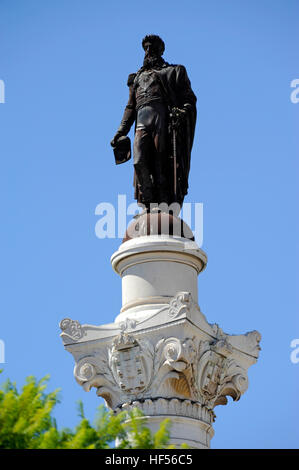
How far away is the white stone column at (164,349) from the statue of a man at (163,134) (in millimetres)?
1674

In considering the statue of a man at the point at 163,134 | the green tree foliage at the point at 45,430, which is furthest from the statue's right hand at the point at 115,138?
the green tree foliage at the point at 45,430

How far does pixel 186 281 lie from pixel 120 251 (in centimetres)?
146

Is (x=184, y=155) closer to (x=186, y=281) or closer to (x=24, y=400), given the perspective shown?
(x=186, y=281)

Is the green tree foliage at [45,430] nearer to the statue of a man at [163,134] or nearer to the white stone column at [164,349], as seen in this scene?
the white stone column at [164,349]

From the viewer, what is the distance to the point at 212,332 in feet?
80.0

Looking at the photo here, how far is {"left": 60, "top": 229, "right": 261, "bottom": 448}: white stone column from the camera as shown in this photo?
77.6ft

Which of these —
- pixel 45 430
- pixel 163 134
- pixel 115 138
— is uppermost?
pixel 115 138

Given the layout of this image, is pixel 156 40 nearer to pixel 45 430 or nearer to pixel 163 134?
pixel 163 134

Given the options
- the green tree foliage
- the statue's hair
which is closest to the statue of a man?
the statue's hair

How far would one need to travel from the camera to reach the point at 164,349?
77.7 feet

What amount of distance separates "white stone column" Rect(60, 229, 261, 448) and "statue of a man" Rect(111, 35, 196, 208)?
65.9 inches

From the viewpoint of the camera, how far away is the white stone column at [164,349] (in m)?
23.7

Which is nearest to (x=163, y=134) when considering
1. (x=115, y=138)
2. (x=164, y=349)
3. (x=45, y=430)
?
(x=115, y=138)

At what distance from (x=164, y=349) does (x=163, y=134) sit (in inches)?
207
